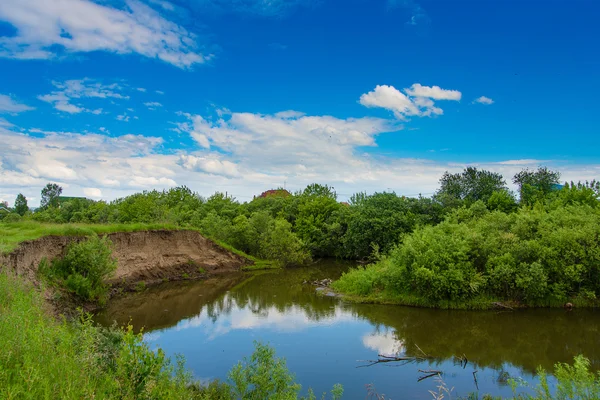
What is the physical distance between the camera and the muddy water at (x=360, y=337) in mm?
14945

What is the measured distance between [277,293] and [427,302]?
11497 mm

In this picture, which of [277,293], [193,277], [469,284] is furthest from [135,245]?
[469,284]

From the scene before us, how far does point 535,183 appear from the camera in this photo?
56312 mm

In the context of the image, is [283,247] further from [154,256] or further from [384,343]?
[384,343]

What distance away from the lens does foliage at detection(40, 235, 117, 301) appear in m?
23.3

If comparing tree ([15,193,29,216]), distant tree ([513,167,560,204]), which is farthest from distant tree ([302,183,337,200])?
tree ([15,193,29,216])

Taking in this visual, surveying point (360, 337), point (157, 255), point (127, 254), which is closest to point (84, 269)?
point (127, 254)

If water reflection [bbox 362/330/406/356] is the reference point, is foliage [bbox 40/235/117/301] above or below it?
above

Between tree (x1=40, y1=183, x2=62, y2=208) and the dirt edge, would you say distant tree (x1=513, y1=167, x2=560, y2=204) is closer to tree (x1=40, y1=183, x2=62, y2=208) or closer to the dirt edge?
the dirt edge

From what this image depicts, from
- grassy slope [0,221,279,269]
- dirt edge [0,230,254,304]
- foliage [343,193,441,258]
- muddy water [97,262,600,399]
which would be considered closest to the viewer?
muddy water [97,262,600,399]

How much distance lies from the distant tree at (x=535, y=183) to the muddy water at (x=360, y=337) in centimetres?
3133

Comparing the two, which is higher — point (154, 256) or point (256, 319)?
point (154, 256)

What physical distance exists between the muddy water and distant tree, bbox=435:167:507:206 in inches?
1269

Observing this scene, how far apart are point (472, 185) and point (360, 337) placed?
44.4 metres
